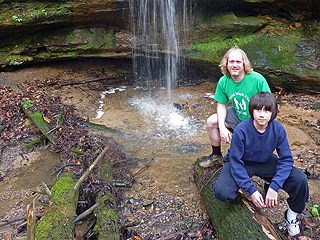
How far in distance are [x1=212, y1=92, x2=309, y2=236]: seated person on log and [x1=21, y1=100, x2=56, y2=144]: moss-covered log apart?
11.4ft

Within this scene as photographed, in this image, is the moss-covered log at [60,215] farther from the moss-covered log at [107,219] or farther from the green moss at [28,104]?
the green moss at [28,104]

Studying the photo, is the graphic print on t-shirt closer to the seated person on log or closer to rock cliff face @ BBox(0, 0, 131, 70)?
the seated person on log

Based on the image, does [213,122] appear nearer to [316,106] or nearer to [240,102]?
[240,102]

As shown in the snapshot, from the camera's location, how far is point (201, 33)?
7598 millimetres

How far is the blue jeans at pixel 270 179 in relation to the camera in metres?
2.51

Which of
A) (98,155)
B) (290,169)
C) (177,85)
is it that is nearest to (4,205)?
(98,155)

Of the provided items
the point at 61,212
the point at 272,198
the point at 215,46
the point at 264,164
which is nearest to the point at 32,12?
the point at 215,46

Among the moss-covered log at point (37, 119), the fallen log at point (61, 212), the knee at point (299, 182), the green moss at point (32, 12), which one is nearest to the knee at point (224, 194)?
the knee at point (299, 182)

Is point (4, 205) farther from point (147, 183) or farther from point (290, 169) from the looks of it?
point (290, 169)

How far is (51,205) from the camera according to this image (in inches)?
115

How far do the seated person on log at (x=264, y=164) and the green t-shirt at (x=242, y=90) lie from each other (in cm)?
50

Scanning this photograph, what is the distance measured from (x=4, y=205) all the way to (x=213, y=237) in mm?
2791

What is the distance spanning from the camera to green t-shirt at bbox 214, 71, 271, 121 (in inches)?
117

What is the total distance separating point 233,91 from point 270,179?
112 centimetres
